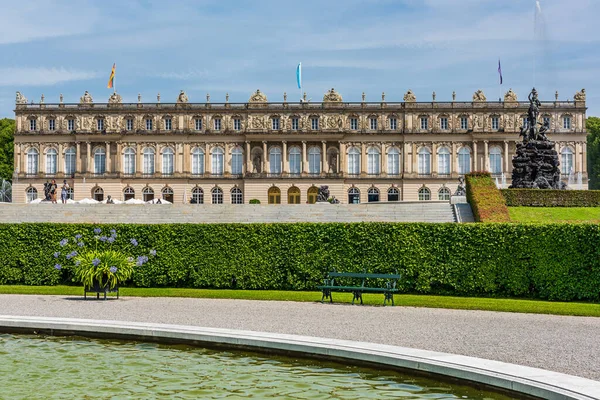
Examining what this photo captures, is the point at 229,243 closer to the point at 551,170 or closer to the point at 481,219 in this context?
the point at 481,219

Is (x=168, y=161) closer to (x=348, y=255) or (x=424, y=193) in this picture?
(x=424, y=193)

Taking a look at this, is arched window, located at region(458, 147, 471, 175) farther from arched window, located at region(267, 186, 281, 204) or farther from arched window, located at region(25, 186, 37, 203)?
arched window, located at region(25, 186, 37, 203)

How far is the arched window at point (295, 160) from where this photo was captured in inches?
2938

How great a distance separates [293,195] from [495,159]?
19641mm

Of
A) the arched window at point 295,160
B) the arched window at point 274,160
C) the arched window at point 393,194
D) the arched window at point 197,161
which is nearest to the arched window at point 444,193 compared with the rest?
the arched window at point 393,194

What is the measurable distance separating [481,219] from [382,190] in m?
43.4

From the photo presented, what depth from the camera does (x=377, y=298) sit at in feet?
67.5

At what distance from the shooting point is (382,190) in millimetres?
74375

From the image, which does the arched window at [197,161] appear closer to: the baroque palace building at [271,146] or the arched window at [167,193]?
the baroque palace building at [271,146]

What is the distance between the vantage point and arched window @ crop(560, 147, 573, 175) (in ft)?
240

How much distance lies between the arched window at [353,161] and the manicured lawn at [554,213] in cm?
4028

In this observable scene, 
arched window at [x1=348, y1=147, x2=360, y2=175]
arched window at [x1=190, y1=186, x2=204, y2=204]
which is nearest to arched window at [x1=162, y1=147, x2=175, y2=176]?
arched window at [x1=190, y1=186, x2=204, y2=204]

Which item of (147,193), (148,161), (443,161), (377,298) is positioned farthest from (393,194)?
(377,298)

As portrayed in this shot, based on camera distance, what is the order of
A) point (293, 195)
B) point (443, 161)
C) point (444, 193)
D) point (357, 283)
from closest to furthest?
1. point (357, 283)
2. point (444, 193)
3. point (293, 195)
4. point (443, 161)
